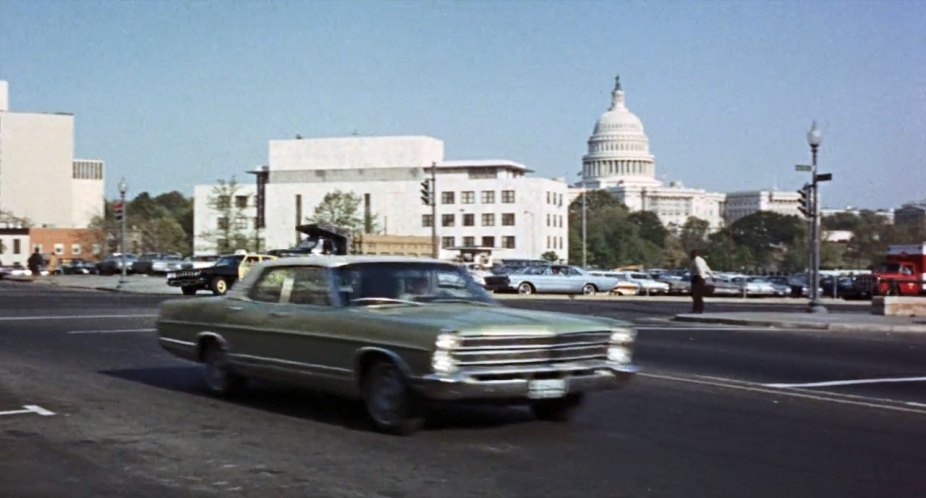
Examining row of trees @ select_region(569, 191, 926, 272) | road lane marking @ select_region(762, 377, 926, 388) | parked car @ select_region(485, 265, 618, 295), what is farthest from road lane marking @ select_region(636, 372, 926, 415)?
row of trees @ select_region(569, 191, 926, 272)

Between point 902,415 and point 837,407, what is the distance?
2.32 ft

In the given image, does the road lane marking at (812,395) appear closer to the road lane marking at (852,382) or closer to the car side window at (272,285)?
the road lane marking at (852,382)

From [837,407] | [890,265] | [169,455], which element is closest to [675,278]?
[890,265]

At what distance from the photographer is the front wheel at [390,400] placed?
9797 millimetres

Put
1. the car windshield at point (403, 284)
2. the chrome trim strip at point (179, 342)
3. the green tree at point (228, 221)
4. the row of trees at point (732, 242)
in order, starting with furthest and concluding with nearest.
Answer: the row of trees at point (732, 242)
the green tree at point (228, 221)
the chrome trim strip at point (179, 342)
the car windshield at point (403, 284)

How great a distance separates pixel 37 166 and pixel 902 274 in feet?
351

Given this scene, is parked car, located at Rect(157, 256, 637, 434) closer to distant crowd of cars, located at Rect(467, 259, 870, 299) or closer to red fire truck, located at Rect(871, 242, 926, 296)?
distant crowd of cars, located at Rect(467, 259, 870, 299)

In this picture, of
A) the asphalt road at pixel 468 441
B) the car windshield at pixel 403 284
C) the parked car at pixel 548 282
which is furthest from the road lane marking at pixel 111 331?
the parked car at pixel 548 282

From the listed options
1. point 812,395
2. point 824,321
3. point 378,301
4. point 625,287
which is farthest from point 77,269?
point 378,301

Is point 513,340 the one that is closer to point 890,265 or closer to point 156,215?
point 890,265

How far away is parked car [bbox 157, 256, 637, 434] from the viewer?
9.56m

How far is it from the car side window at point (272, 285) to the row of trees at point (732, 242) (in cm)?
9318

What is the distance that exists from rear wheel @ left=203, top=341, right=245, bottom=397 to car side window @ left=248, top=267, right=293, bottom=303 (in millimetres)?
746

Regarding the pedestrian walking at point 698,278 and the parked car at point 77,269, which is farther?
the parked car at point 77,269
